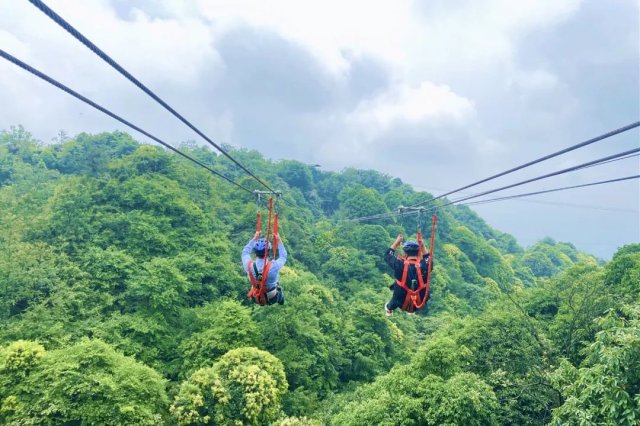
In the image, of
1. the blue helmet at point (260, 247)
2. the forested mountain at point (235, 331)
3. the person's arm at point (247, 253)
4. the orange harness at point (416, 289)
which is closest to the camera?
the orange harness at point (416, 289)

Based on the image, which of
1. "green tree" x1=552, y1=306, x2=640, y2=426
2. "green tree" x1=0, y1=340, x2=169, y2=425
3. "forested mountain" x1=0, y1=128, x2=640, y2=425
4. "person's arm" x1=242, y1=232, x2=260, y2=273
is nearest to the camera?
"green tree" x1=552, y1=306, x2=640, y2=426

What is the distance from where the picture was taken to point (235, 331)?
1848 cm

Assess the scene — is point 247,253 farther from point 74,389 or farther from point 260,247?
point 74,389

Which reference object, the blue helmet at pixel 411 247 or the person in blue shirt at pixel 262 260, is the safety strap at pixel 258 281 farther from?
the blue helmet at pixel 411 247

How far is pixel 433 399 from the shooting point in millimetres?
11852

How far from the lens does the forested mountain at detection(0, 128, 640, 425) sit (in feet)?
39.7

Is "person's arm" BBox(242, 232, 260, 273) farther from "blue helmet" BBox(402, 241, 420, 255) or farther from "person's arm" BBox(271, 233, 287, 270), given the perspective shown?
"blue helmet" BBox(402, 241, 420, 255)

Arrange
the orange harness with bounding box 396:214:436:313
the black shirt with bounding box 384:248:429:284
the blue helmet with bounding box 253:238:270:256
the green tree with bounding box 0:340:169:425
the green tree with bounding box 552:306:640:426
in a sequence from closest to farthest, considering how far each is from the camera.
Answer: the green tree with bounding box 552:306:640:426 → the orange harness with bounding box 396:214:436:313 → the black shirt with bounding box 384:248:429:284 → the blue helmet with bounding box 253:238:270:256 → the green tree with bounding box 0:340:169:425

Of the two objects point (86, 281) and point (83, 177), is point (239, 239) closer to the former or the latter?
point (83, 177)

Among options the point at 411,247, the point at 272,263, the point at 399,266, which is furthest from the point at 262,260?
the point at 411,247

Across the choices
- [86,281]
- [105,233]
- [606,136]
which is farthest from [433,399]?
[105,233]

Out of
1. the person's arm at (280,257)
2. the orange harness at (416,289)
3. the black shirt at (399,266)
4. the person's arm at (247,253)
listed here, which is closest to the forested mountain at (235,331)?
the orange harness at (416,289)

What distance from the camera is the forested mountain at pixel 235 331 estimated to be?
12.1 meters

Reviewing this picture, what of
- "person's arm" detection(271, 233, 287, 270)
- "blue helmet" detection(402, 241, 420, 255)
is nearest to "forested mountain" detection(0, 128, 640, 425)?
"blue helmet" detection(402, 241, 420, 255)
